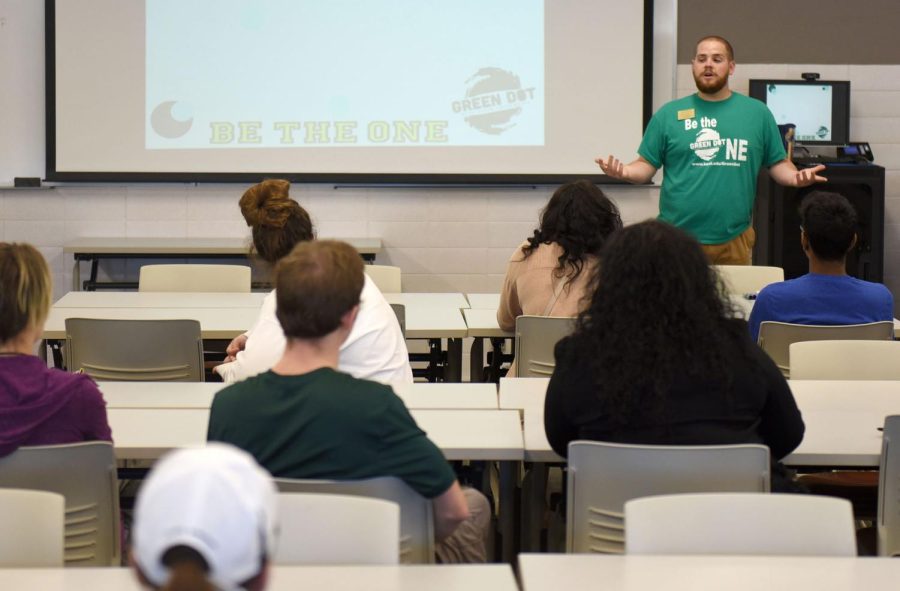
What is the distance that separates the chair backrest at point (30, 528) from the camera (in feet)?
6.48

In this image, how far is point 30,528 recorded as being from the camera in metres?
1.98

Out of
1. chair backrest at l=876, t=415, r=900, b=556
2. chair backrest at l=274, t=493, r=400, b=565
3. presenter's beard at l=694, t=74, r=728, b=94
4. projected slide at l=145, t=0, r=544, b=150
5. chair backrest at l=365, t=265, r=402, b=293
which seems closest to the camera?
chair backrest at l=274, t=493, r=400, b=565

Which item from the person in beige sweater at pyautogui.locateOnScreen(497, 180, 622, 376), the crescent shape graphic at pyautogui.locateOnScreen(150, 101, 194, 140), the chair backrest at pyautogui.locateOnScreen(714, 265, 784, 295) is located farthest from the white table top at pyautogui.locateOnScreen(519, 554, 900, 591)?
the crescent shape graphic at pyautogui.locateOnScreen(150, 101, 194, 140)

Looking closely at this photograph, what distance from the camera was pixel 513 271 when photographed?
167 inches

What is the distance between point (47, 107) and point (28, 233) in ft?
2.64

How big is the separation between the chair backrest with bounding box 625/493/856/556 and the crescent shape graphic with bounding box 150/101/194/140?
19.0 feet

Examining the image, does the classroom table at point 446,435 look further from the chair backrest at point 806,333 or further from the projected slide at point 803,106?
the projected slide at point 803,106

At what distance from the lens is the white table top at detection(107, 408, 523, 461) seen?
2.72m

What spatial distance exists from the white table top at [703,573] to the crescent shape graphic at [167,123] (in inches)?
228

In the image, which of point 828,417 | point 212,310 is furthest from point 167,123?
point 828,417

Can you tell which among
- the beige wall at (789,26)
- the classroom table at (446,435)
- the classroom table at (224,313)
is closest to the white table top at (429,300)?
the classroom table at (224,313)

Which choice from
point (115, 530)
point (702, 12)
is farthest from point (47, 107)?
point (115, 530)

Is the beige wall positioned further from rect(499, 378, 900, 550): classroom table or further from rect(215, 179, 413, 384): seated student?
rect(215, 179, 413, 384): seated student

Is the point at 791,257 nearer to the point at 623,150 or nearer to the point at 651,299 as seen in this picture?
the point at 623,150
